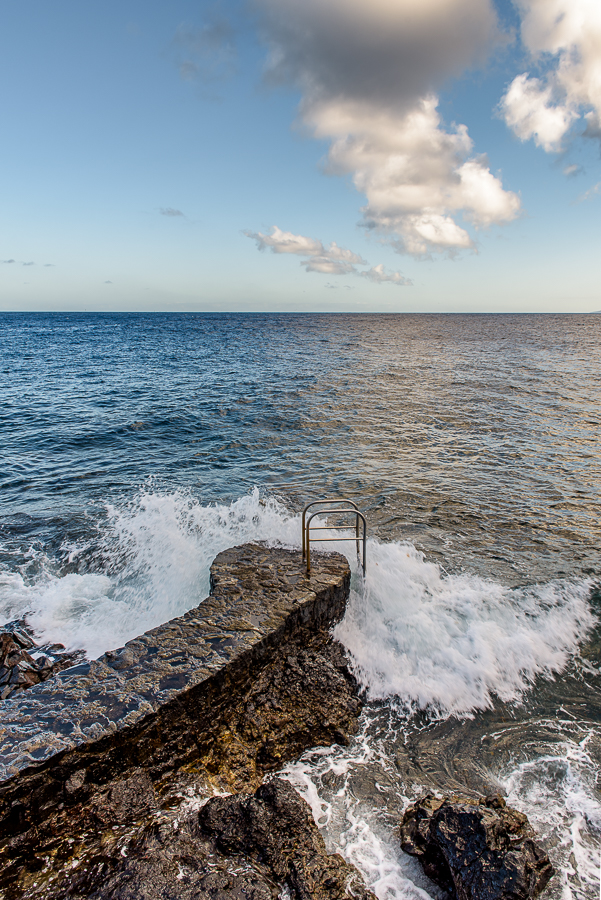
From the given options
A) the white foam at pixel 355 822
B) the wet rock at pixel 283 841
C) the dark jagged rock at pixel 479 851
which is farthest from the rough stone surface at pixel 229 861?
the dark jagged rock at pixel 479 851

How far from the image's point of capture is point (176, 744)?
14.9 feet

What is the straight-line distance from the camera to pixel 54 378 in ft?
98.9

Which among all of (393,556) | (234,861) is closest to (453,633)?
(393,556)

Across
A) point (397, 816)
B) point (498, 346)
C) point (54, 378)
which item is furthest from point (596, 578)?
point (498, 346)

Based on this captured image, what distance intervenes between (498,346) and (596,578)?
49.0m

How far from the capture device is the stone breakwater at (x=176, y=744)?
3.40 m

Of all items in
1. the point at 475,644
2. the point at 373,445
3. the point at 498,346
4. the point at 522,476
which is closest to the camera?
the point at 475,644

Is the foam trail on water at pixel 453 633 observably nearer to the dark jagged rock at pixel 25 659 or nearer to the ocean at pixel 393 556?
the ocean at pixel 393 556

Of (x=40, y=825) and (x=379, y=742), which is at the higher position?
(x=40, y=825)

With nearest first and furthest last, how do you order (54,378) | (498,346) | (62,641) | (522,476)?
1. (62,641)
2. (522,476)
3. (54,378)
4. (498,346)

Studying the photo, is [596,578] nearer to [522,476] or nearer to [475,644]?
[475,644]

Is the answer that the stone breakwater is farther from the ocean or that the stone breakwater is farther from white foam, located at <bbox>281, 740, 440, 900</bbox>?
the ocean

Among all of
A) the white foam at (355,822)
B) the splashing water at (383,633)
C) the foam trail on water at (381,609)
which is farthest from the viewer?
the foam trail on water at (381,609)

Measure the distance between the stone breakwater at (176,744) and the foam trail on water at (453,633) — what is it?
592mm
